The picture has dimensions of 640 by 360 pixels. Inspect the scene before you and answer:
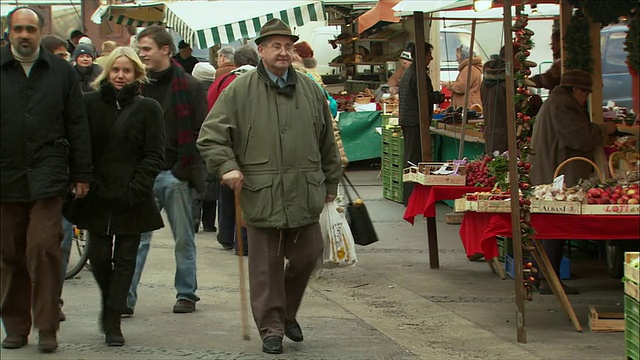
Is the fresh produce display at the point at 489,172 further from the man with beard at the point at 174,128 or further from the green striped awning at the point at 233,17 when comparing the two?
the green striped awning at the point at 233,17

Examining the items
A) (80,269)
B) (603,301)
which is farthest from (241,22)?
(603,301)

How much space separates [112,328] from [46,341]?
17.4 inches

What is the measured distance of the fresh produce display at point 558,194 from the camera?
773cm

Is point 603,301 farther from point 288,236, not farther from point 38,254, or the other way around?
point 38,254

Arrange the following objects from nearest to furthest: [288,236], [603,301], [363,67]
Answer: [288,236], [603,301], [363,67]

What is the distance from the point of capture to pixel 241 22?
1475cm

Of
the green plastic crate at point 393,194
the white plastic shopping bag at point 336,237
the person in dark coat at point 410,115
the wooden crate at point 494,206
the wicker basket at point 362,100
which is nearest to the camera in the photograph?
the wooden crate at point 494,206

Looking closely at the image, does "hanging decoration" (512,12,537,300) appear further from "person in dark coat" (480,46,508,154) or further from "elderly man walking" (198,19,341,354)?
"person in dark coat" (480,46,508,154)

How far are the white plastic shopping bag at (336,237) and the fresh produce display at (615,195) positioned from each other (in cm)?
178

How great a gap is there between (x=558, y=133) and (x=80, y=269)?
413cm

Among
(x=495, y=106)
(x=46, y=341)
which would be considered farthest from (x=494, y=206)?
(x=495, y=106)

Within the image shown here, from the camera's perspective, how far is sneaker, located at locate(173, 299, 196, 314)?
7.97m

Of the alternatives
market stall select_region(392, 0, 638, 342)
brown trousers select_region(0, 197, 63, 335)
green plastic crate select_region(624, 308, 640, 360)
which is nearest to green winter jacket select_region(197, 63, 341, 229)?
brown trousers select_region(0, 197, 63, 335)

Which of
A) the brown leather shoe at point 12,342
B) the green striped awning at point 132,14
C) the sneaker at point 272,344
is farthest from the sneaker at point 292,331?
the green striped awning at point 132,14
